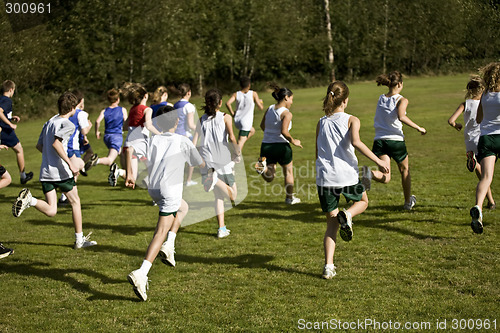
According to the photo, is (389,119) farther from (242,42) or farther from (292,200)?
(242,42)

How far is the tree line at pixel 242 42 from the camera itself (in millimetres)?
37500

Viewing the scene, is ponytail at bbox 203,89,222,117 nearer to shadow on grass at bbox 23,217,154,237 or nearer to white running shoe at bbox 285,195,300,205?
shadow on grass at bbox 23,217,154,237

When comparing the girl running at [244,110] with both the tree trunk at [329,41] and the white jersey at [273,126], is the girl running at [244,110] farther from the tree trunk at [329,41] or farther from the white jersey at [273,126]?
the tree trunk at [329,41]

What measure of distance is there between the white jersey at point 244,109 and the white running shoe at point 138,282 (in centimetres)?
838

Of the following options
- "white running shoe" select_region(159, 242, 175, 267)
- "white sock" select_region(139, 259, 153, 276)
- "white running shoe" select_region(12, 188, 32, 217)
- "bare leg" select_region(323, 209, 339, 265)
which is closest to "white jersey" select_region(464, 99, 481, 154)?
"bare leg" select_region(323, 209, 339, 265)

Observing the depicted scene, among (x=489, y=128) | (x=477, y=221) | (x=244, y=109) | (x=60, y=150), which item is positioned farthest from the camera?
(x=244, y=109)

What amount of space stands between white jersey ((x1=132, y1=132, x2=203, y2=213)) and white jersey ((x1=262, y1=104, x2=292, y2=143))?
138 inches

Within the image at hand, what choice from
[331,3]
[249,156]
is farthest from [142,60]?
[249,156]

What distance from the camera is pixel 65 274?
6.55 m

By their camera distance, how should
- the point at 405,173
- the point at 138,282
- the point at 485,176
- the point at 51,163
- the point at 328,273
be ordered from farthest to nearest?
the point at 405,173
the point at 51,163
the point at 485,176
the point at 328,273
the point at 138,282

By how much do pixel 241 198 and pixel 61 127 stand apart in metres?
4.63

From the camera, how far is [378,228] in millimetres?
7895

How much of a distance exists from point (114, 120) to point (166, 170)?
592 cm

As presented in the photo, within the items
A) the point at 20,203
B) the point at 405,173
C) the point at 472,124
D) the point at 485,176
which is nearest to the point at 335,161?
the point at 485,176
